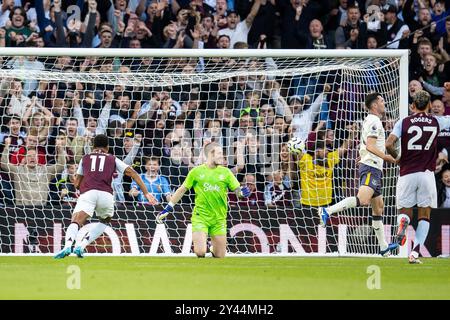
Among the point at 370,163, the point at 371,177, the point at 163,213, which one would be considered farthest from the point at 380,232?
the point at 163,213

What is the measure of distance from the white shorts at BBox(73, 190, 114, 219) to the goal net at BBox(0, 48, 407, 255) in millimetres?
2501

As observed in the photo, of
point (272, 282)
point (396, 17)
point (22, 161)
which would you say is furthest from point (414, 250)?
point (396, 17)

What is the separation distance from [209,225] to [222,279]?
5.06 metres

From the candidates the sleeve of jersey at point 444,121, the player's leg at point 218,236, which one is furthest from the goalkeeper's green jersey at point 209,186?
the sleeve of jersey at point 444,121

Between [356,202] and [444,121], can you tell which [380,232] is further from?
[444,121]

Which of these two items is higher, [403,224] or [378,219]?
[378,219]

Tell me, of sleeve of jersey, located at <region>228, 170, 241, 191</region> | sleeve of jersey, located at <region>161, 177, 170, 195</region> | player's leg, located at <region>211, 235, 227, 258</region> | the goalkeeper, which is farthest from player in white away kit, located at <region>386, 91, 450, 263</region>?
sleeve of jersey, located at <region>161, 177, 170, 195</region>

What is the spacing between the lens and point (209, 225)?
17.8 meters

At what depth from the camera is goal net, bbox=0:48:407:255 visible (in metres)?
19.5

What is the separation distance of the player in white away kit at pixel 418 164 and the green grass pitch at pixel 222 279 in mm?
685

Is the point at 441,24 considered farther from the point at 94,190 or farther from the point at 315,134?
the point at 94,190

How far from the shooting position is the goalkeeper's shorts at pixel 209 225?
17.7 m

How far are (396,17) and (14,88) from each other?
815cm

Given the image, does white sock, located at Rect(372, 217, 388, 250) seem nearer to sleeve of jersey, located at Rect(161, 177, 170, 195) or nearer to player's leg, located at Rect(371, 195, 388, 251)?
player's leg, located at Rect(371, 195, 388, 251)
